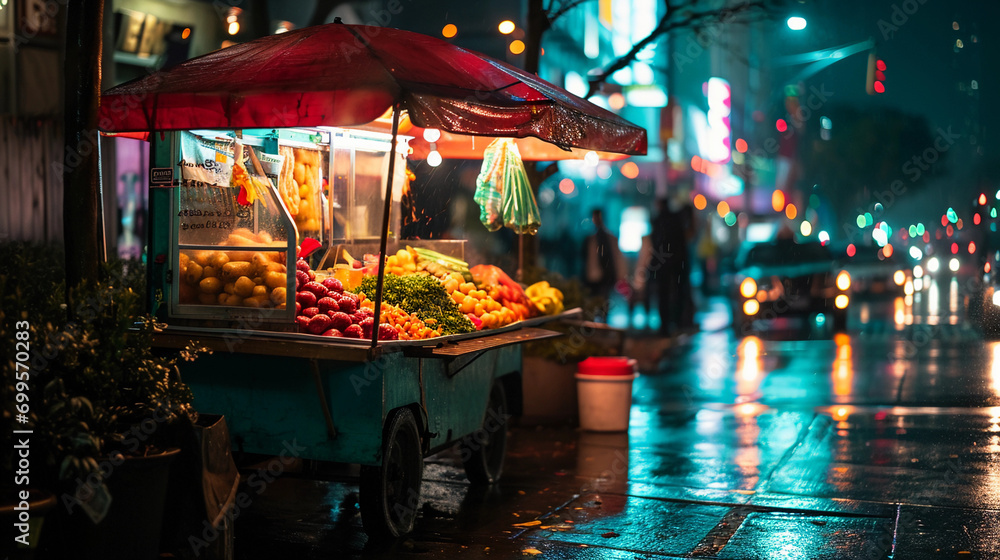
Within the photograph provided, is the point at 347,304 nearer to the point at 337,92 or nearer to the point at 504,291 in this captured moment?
the point at 337,92

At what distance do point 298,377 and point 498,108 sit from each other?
191 cm

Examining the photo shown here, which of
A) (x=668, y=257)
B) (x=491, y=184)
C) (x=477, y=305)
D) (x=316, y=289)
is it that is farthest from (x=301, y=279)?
(x=668, y=257)

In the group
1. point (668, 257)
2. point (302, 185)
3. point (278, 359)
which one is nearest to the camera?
point (278, 359)

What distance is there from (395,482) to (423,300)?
1.42m

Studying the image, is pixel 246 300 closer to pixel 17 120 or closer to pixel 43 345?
pixel 43 345

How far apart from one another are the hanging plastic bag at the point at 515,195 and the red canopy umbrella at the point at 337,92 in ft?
6.06

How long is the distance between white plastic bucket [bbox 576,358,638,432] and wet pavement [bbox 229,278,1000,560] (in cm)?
14

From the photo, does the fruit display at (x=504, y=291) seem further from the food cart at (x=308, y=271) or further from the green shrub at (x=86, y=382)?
the green shrub at (x=86, y=382)

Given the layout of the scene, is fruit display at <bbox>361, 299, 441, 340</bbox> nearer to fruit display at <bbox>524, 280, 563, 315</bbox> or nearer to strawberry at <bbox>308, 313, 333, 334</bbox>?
strawberry at <bbox>308, 313, 333, 334</bbox>

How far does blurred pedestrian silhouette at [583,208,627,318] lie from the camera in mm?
17875

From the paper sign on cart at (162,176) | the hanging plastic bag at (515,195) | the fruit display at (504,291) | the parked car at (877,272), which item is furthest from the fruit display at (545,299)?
the parked car at (877,272)

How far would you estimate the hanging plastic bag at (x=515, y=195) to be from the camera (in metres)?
8.32

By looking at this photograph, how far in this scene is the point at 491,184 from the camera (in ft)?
27.4

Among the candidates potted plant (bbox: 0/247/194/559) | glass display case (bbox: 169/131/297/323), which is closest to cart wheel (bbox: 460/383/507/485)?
glass display case (bbox: 169/131/297/323)
